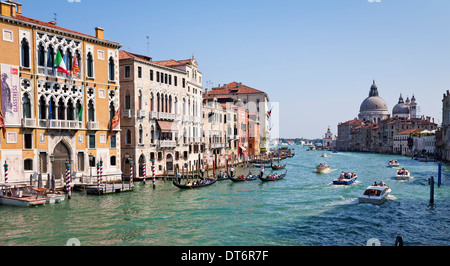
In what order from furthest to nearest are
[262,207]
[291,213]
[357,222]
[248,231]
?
[262,207] < [291,213] < [357,222] < [248,231]

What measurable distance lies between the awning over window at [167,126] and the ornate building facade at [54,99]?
4851mm

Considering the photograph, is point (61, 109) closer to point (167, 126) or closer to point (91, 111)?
point (91, 111)

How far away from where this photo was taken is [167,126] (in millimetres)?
29906

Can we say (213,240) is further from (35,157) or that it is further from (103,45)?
(103,45)

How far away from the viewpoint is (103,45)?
79.3 ft

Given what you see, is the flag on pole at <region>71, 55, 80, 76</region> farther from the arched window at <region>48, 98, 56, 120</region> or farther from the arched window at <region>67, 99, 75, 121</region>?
the arched window at <region>48, 98, 56, 120</region>

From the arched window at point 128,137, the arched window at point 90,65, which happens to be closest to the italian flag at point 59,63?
the arched window at point 90,65

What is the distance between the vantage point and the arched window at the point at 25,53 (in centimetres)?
1961

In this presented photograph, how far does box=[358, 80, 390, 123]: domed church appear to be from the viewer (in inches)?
5477

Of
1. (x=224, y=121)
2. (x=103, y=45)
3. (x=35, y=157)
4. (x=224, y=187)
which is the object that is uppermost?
(x=103, y=45)

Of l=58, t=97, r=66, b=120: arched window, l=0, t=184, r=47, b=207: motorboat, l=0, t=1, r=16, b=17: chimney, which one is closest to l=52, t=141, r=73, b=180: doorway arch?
l=58, t=97, r=66, b=120: arched window

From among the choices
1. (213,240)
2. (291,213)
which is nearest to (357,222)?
(291,213)

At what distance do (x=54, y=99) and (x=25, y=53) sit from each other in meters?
2.94
